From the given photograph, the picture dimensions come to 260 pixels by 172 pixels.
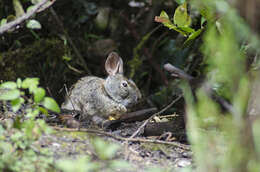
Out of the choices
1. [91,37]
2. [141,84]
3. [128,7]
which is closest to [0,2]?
[91,37]

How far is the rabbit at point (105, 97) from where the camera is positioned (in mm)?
4438

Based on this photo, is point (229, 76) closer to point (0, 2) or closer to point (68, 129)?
point (68, 129)

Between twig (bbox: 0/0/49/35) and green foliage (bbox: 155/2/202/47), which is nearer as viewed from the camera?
twig (bbox: 0/0/49/35)

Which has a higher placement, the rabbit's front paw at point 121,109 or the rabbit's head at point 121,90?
the rabbit's head at point 121,90

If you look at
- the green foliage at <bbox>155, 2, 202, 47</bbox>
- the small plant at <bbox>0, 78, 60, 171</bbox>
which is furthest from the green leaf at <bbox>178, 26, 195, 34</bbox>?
the small plant at <bbox>0, 78, 60, 171</bbox>

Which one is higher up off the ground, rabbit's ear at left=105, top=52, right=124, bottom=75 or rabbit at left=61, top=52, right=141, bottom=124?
rabbit's ear at left=105, top=52, right=124, bottom=75

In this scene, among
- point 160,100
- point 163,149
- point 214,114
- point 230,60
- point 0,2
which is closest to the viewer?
point 230,60

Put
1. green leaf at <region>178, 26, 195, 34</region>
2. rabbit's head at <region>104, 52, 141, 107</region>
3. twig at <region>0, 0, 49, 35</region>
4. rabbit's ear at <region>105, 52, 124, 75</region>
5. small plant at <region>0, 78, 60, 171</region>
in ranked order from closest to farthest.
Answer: small plant at <region>0, 78, 60, 171</region>, twig at <region>0, 0, 49, 35</region>, green leaf at <region>178, 26, 195, 34</region>, rabbit's head at <region>104, 52, 141, 107</region>, rabbit's ear at <region>105, 52, 124, 75</region>

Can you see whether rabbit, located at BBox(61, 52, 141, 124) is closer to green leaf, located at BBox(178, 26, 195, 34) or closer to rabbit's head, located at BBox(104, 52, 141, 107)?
rabbit's head, located at BBox(104, 52, 141, 107)

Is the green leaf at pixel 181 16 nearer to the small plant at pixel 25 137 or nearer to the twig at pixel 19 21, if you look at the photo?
the twig at pixel 19 21

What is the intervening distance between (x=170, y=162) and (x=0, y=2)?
3733 mm

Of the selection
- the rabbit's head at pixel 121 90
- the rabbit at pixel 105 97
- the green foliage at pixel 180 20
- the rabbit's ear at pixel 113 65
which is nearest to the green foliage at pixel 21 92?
the green foliage at pixel 180 20

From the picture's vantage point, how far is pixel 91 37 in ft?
20.0

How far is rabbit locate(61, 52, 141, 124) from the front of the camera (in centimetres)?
444
